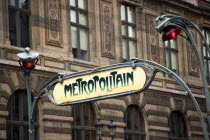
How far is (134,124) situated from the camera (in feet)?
106

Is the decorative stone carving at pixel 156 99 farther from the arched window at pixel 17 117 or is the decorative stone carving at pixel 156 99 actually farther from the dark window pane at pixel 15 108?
the dark window pane at pixel 15 108

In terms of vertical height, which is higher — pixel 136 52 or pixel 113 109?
pixel 136 52

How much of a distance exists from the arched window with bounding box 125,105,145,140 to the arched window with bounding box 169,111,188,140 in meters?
2.34

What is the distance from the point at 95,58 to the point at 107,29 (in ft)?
6.06

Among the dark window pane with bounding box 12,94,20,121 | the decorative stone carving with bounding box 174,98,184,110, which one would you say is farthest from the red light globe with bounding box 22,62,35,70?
the decorative stone carving with bounding box 174,98,184,110

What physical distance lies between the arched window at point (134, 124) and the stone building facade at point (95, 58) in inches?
1.9

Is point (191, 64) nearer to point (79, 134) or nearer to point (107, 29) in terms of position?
point (107, 29)

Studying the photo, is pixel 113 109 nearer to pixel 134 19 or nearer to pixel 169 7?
pixel 134 19

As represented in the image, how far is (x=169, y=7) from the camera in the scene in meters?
36.3

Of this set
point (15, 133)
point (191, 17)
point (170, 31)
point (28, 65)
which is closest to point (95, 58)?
point (15, 133)

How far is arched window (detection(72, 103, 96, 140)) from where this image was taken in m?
28.9

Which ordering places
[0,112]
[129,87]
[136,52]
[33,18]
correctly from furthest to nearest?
1. [136,52]
2. [33,18]
3. [0,112]
4. [129,87]

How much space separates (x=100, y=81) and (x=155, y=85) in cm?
1704

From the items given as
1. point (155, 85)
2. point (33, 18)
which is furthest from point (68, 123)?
point (155, 85)
